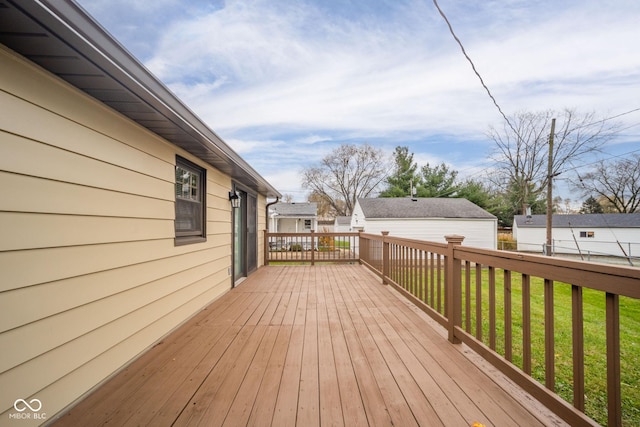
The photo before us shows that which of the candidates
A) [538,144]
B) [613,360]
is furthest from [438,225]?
[613,360]

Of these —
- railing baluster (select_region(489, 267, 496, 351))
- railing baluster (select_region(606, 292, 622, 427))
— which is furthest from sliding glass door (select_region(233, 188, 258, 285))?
railing baluster (select_region(606, 292, 622, 427))

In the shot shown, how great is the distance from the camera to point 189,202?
335 centimetres

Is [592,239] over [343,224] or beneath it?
beneath

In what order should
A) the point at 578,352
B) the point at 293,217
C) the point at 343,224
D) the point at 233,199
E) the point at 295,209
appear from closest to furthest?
the point at 578,352 < the point at 233,199 < the point at 293,217 < the point at 295,209 < the point at 343,224

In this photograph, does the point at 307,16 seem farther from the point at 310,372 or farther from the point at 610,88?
the point at 610,88

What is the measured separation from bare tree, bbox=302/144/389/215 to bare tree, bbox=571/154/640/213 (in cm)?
1390

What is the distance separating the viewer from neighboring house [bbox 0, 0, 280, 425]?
1276 millimetres

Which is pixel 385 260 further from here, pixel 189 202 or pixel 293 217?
pixel 293 217

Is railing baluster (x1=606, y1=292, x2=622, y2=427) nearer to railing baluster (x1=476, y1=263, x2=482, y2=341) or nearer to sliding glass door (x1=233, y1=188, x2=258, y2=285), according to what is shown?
railing baluster (x1=476, y1=263, x2=482, y2=341)

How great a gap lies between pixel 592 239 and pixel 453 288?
25875 mm

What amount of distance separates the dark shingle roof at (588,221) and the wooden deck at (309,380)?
77.0ft

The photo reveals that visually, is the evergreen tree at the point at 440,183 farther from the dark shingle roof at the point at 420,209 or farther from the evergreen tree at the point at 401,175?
the dark shingle roof at the point at 420,209

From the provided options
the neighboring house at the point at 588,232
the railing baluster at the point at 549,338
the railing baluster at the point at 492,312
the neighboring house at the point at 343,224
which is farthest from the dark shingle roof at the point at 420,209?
the railing baluster at the point at 549,338

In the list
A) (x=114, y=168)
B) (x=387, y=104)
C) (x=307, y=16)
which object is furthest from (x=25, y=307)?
(x=387, y=104)
